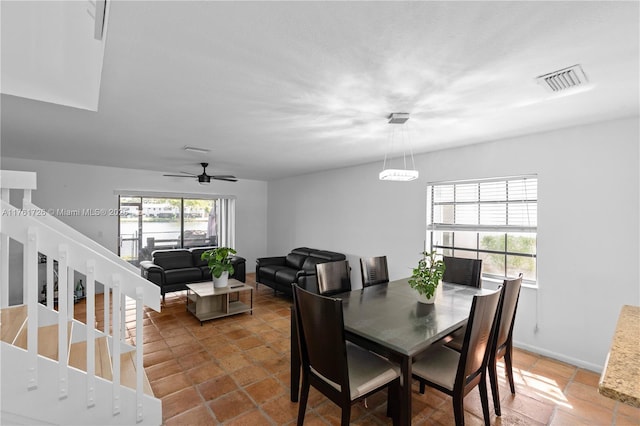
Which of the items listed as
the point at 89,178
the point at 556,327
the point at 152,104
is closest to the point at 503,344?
the point at 556,327

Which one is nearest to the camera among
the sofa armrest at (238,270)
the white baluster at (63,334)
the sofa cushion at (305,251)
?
the white baluster at (63,334)

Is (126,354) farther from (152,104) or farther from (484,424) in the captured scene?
(484,424)

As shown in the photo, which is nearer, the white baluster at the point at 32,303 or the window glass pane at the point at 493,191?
the white baluster at the point at 32,303

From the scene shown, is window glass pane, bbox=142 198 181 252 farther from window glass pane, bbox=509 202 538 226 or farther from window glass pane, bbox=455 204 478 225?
window glass pane, bbox=509 202 538 226

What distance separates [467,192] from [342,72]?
2.81m

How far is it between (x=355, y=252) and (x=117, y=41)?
441 centimetres

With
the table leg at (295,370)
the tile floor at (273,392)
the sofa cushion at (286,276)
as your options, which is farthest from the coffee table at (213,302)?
the table leg at (295,370)

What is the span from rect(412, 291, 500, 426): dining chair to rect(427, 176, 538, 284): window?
185 cm

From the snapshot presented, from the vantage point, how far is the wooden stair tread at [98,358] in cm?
183

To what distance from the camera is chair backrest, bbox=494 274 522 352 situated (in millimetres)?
2059

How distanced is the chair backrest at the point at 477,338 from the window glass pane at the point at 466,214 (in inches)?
83.0

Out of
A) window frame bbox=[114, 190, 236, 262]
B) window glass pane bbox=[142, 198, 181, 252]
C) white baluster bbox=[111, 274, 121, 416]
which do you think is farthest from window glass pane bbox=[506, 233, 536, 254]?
window glass pane bbox=[142, 198, 181, 252]

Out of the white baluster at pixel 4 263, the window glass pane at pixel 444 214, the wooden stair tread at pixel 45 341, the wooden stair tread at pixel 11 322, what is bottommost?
the wooden stair tread at pixel 45 341

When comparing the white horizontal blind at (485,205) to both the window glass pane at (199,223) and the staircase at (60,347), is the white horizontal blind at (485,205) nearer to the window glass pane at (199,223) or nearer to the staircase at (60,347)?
the staircase at (60,347)
